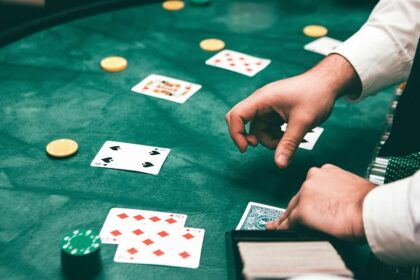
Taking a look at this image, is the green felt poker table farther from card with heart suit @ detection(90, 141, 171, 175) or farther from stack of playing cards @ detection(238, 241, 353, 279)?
stack of playing cards @ detection(238, 241, 353, 279)

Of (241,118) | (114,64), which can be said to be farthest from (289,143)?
(114,64)

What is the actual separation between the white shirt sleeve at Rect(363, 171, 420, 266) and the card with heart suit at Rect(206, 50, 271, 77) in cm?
114

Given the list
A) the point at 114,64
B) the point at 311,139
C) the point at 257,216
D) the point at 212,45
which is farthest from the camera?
the point at 212,45

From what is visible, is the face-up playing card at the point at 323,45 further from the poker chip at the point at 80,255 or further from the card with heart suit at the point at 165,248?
the poker chip at the point at 80,255

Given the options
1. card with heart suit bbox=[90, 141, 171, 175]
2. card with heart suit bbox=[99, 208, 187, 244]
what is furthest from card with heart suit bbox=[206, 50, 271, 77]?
card with heart suit bbox=[99, 208, 187, 244]

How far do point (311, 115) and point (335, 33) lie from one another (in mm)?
1250

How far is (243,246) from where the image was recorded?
3.66 feet

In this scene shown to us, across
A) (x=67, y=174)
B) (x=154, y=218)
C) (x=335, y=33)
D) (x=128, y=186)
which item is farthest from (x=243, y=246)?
(x=335, y=33)

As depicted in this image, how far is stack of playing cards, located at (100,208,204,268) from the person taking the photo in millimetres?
1279

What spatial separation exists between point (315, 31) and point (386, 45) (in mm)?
932

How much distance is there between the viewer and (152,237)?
4.42 ft

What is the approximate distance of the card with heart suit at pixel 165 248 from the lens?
4.17 ft

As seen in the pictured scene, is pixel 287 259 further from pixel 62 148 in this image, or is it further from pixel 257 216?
pixel 62 148

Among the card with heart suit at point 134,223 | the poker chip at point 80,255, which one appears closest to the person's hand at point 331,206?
the card with heart suit at point 134,223
